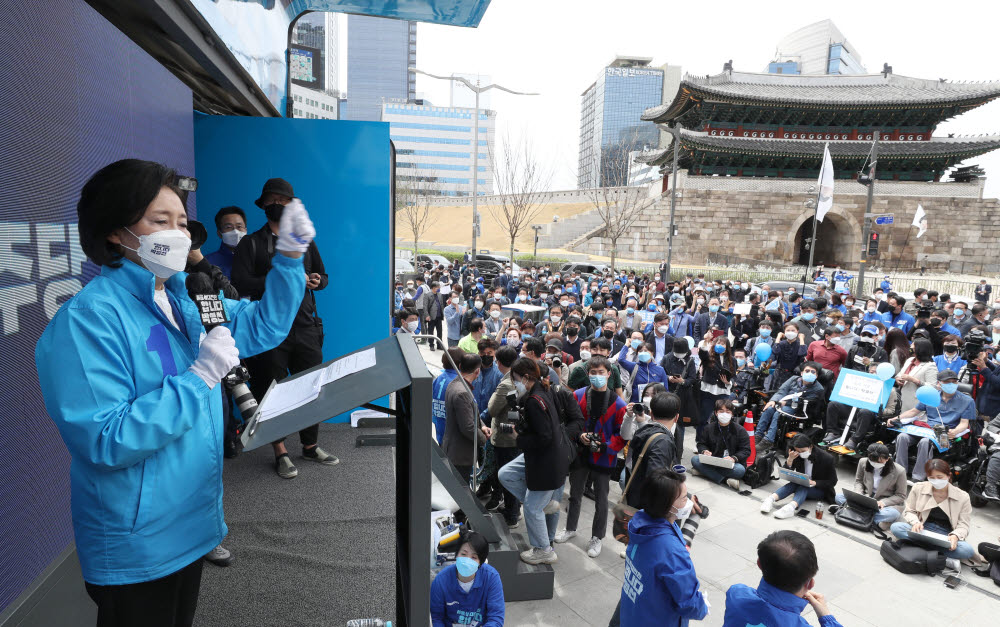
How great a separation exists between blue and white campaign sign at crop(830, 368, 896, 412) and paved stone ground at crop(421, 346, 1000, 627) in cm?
155

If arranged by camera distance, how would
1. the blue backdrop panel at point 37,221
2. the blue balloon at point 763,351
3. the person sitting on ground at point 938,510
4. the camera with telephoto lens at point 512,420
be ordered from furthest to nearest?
the blue balloon at point 763,351 < the person sitting on ground at point 938,510 < the camera with telephoto lens at point 512,420 < the blue backdrop panel at point 37,221

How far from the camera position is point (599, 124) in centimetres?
12419

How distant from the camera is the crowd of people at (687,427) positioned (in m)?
2.76

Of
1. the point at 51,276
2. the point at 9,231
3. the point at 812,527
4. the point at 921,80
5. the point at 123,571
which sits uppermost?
the point at 921,80

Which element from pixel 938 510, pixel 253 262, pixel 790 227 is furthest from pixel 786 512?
pixel 790 227

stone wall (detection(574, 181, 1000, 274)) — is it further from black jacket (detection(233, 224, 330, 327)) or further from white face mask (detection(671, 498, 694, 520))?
black jacket (detection(233, 224, 330, 327))

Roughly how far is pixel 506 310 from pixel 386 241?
17.3 ft

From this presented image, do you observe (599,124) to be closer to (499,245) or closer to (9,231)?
(499,245)

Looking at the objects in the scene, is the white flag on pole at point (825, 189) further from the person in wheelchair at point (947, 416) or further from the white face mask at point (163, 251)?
the white face mask at point (163, 251)

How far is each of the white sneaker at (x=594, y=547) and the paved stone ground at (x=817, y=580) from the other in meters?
0.06

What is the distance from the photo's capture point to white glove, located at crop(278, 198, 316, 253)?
6.06 ft

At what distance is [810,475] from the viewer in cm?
641

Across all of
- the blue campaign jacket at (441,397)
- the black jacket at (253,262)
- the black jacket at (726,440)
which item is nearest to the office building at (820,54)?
the black jacket at (726,440)

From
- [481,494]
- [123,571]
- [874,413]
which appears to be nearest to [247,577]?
[123,571]
